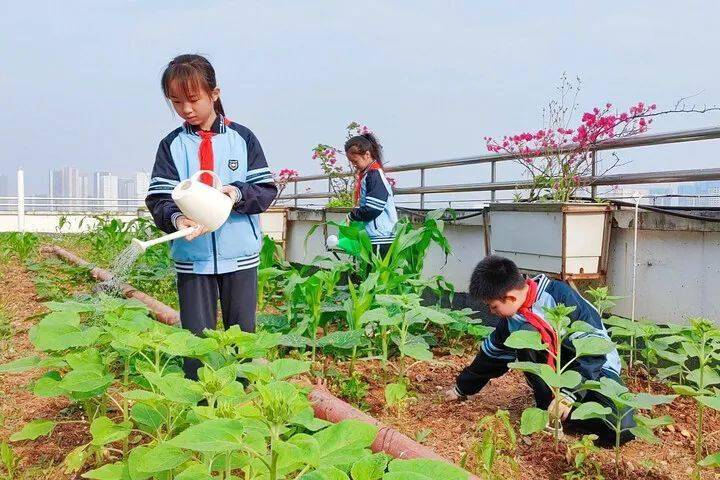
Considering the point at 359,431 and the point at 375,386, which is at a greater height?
the point at 359,431

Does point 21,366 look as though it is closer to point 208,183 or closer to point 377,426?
point 208,183

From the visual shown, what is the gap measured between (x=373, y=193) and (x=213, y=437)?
3259 millimetres

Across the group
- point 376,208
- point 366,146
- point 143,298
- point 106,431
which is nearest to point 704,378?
point 106,431

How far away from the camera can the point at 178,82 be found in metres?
2.37

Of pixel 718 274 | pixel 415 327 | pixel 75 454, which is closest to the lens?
pixel 75 454

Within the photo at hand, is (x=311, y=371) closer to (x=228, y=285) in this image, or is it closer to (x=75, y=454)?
(x=228, y=285)

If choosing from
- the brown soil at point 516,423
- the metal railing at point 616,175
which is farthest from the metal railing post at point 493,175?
A: the brown soil at point 516,423

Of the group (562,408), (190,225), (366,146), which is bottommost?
(562,408)

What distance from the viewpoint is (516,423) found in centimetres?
253

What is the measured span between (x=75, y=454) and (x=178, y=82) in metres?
1.21

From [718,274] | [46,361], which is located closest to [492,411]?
[718,274]

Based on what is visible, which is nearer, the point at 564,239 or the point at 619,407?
the point at 619,407

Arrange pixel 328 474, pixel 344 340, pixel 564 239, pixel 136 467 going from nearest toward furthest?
1. pixel 328 474
2. pixel 136 467
3. pixel 344 340
4. pixel 564 239

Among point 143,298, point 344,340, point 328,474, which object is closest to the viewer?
point 328,474
